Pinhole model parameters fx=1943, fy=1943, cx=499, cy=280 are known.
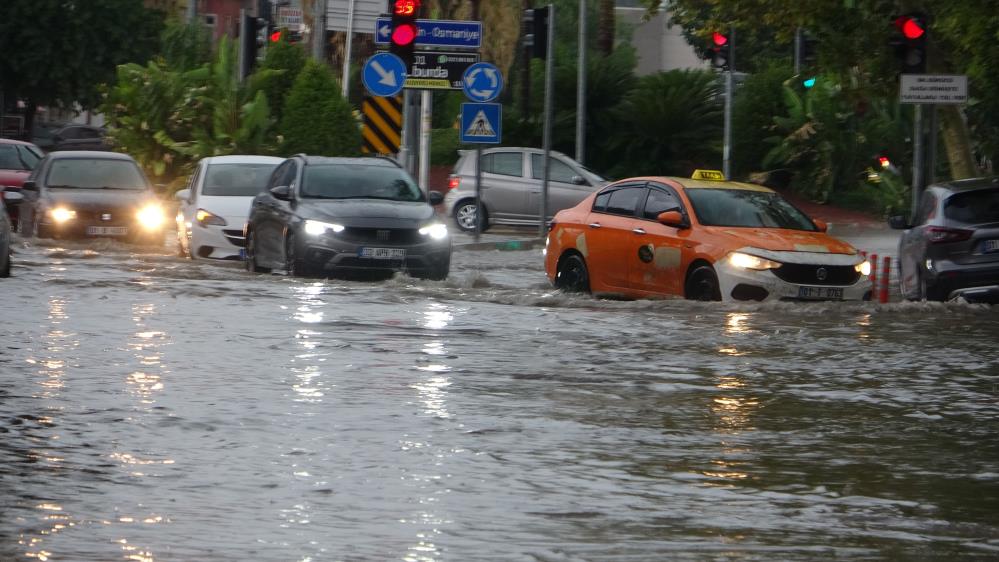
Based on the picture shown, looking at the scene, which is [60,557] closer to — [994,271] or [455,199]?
[994,271]

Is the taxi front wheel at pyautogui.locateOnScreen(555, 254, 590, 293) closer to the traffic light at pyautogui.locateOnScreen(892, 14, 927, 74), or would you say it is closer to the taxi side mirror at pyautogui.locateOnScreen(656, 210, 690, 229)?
the taxi side mirror at pyautogui.locateOnScreen(656, 210, 690, 229)

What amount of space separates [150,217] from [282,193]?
6.56 meters

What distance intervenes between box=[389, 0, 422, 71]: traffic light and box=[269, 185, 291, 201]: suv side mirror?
5358 millimetres

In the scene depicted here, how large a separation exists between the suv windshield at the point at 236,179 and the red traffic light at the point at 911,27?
8.50m

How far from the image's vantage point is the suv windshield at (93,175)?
2811 cm

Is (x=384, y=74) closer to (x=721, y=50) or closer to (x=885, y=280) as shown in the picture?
(x=721, y=50)

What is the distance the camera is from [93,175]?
28281 millimetres

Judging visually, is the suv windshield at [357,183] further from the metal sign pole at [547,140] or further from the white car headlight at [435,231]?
the metal sign pole at [547,140]

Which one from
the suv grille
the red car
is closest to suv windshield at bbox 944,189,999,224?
the suv grille

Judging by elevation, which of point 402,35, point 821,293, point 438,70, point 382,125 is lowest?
point 821,293

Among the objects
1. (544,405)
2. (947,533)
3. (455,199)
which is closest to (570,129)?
(455,199)

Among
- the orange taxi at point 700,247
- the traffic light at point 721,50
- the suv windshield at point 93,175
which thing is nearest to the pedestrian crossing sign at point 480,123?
the suv windshield at point 93,175

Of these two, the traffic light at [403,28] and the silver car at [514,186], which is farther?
the silver car at [514,186]

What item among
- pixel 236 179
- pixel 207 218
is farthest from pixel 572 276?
pixel 236 179
